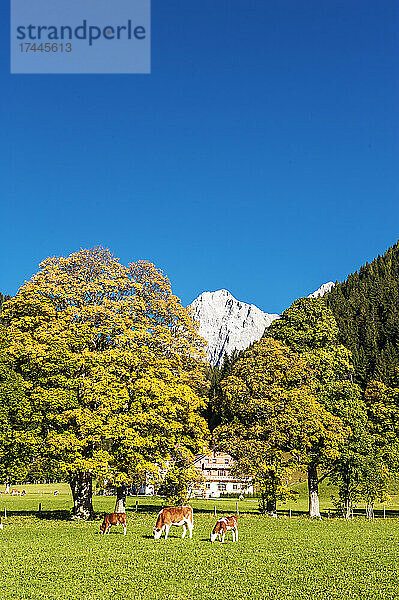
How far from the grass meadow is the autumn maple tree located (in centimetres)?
665

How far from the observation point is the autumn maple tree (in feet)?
138

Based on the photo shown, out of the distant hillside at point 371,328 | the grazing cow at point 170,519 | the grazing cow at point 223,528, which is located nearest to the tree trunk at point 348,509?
the grazing cow at point 170,519

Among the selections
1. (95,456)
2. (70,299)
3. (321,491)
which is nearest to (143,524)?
(95,456)

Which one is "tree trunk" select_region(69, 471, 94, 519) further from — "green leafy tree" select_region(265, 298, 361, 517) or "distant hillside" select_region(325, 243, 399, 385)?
"distant hillside" select_region(325, 243, 399, 385)

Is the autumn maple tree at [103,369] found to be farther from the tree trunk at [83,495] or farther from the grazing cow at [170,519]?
the grazing cow at [170,519]

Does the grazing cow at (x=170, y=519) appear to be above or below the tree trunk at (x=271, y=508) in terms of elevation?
above

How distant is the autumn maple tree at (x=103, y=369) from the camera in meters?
41.9

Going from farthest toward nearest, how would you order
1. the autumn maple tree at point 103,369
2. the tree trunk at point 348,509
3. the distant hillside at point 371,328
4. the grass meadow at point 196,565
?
the distant hillside at point 371,328, the tree trunk at point 348,509, the autumn maple tree at point 103,369, the grass meadow at point 196,565

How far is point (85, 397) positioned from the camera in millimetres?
42250

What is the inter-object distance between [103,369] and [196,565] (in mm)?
21546

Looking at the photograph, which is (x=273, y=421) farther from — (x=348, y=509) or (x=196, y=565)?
(x=196, y=565)

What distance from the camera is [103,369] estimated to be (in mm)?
42562

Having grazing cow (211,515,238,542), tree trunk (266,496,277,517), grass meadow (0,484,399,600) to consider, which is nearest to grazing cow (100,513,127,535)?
grass meadow (0,484,399,600)

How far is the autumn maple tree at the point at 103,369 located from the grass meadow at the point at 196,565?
6649 mm
